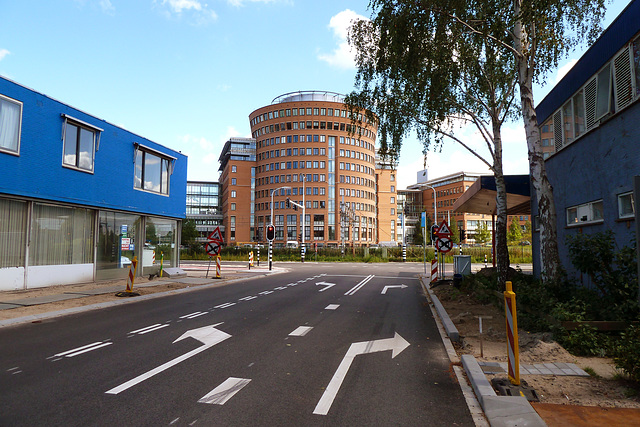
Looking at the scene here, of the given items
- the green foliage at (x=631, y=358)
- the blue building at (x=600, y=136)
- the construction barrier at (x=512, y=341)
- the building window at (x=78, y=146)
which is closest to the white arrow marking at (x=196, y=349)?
the construction barrier at (x=512, y=341)

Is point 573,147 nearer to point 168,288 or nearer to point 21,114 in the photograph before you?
point 168,288

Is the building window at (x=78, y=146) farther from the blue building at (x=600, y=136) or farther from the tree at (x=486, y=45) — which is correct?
the blue building at (x=600, y=136)

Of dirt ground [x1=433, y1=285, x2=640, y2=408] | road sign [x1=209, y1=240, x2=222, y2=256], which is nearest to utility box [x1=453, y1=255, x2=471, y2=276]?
dirt ground [x1=433, y1=285, x2=640, y2=408]

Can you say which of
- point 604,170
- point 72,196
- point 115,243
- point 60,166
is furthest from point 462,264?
point 60,166

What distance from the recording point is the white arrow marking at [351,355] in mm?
4575

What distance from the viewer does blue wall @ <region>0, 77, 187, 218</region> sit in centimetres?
1411

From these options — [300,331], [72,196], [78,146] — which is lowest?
[300,331]

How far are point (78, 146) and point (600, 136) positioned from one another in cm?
1831

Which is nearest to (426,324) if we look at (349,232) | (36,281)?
(36,281)

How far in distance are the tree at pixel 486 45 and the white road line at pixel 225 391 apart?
25.9ft

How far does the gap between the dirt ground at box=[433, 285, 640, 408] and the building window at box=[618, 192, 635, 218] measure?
3.56 m

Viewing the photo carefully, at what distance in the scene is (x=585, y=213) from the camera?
11461 millimetres

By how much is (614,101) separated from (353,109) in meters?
10.5

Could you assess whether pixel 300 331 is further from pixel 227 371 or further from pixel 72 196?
pixel 72 196
